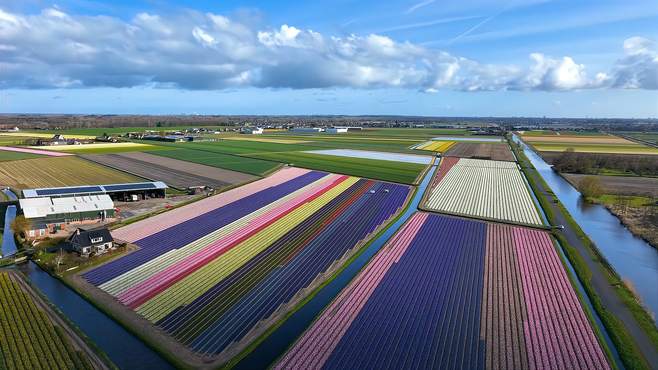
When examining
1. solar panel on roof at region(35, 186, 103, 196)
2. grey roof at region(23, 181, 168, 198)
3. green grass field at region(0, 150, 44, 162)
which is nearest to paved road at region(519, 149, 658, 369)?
grey roof at region(23, 181, 168, 198)

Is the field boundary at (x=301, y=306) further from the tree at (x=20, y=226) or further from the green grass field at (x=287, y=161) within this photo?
the green grass field at (x=287, y=161)

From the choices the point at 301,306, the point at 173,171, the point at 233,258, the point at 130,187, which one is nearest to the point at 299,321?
the point at 301,306

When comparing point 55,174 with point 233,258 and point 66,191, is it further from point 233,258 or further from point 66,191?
point 233,258

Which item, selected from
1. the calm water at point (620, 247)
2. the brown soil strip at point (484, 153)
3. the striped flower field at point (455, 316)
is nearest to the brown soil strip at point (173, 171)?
the striped flower field at point (455, 316)

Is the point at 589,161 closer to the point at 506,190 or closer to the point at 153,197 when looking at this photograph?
the point at 506,190

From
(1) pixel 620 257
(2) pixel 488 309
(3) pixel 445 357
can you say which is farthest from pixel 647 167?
(3) pixel 445 357

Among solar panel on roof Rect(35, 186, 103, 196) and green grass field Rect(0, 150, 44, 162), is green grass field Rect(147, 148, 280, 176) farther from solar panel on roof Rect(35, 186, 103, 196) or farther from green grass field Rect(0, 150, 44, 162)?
solar panel on roof Rect(35, 186, 103, 196)
